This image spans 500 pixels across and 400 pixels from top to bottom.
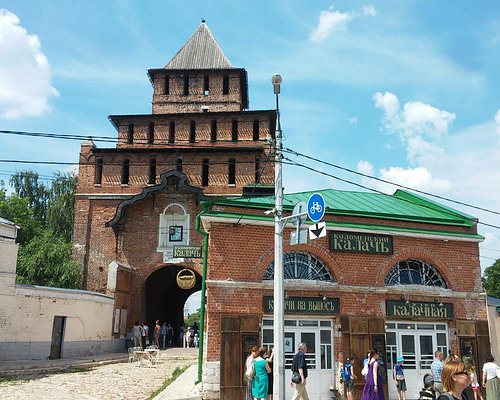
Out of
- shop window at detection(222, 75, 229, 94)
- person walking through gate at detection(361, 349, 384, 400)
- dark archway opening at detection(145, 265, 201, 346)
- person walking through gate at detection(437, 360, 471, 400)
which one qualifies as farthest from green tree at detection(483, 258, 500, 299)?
person walking through gate at detection(437, 360, 471, 400)

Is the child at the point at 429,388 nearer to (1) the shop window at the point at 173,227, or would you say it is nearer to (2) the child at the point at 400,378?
(2) the child at the point at 400,378

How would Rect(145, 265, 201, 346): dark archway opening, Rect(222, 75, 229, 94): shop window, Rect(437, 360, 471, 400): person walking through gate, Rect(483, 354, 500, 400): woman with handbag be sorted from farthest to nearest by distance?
Rect(222, 75, 229, 94): shop window, Rect(145, 265, 201, 346): dark archway opening, Rect(483, 354, 500, 400): woman with handbag, Rect(437, 360, 471, 400): person walking through gate

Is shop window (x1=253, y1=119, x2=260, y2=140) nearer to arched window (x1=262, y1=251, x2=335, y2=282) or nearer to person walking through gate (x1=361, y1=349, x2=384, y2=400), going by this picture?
arched window (x1=262, y1=251, x2=335, y2=282)

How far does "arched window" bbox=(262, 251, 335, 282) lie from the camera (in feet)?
47.5

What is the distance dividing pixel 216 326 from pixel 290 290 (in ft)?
7.35

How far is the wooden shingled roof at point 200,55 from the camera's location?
37.5m

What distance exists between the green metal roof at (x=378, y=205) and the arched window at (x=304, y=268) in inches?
53.9

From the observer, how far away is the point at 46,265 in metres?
30.6

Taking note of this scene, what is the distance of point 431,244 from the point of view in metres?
15.8

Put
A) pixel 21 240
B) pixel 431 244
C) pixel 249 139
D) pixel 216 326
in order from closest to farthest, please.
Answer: pixel 216 326 < pixel 431 244 < pixel 249 139 < pixel 21 240

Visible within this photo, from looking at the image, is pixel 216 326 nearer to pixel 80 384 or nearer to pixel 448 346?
pixel 80 384

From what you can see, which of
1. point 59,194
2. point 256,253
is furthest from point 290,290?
point 59,194

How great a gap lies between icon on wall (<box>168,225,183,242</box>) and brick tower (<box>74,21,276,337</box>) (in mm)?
56

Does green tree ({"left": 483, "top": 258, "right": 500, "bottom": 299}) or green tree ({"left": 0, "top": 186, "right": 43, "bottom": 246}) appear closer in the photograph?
green tree ({"left": 0, "top": 186, "right": 43, "bottom": 246})
